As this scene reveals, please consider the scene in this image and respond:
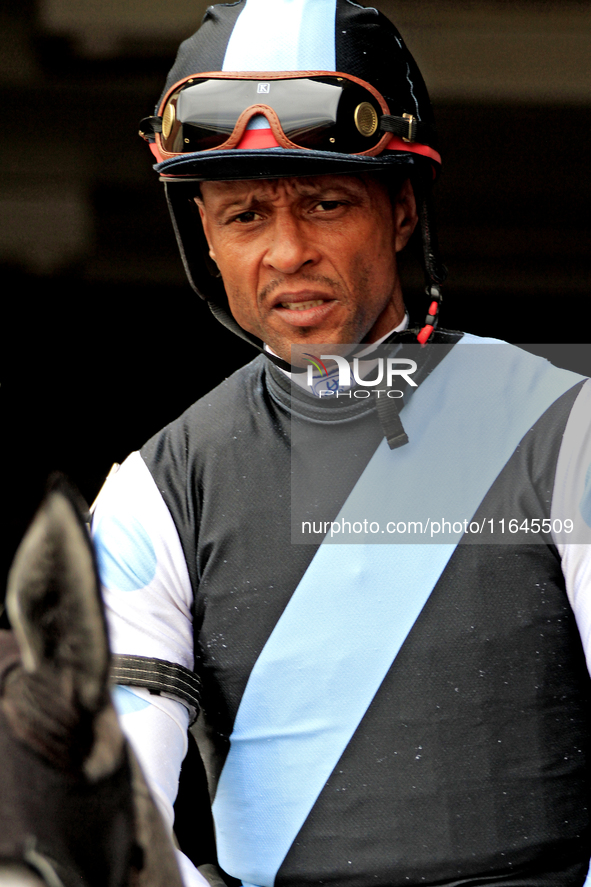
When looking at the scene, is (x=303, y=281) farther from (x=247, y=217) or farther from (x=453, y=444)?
(x=453, y=444)

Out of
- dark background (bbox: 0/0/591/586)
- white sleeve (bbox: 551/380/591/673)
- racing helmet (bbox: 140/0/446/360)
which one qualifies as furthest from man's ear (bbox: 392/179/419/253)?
dark background (bbox: 0/0/591/586)

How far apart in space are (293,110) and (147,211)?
0.98 metres

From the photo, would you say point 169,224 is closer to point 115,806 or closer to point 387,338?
point 387,338

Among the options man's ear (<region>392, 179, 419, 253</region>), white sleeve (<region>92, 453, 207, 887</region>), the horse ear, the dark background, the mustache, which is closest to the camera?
the horse ear

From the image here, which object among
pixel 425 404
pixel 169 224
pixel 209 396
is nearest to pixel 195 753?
pixel 209 396

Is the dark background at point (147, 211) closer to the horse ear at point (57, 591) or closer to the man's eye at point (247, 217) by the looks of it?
the man's eye at point (247, 217)

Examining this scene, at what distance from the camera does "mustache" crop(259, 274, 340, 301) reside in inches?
54.9

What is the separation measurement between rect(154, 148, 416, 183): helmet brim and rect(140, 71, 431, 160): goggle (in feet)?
0.06

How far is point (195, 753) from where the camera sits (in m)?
2.13

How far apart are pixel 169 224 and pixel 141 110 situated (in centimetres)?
27

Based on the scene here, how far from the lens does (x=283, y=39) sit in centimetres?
139

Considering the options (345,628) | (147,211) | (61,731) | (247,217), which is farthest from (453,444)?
(147,211)

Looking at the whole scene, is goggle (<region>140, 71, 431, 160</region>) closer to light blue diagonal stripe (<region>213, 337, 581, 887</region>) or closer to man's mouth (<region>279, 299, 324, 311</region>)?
man's mouth (<region>279, 299, 324, 311</region>)

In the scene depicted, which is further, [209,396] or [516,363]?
[209,396]
